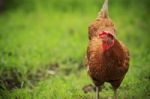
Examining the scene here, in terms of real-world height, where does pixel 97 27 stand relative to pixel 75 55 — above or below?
above

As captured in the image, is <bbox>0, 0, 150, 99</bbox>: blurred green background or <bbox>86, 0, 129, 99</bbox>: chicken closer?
<bbox>86, 0, 129, 99</bbox>: chicken

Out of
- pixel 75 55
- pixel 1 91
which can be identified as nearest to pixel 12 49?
pixel 75 55

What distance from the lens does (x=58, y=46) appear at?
362 inches

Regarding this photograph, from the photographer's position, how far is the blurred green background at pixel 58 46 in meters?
7.11

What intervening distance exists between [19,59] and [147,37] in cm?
317

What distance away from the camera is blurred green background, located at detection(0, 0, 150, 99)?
7.11 meters

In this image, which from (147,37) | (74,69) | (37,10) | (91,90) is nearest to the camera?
(91,90)

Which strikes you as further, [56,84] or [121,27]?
[121,27]

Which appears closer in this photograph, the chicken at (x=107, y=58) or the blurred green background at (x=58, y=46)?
the chicken at (x=107, y=58)

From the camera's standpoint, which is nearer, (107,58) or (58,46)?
(107,58)

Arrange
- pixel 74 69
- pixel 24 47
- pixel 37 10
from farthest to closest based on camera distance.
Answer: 1. pixel 37 10
2. pixel 24 47
3. pixel 74 69

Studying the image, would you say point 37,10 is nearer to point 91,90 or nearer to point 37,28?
point 37,28

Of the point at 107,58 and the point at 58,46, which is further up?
the point at 107,58

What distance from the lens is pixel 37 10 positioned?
36.8 feet
